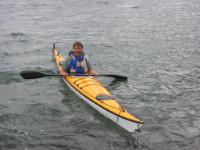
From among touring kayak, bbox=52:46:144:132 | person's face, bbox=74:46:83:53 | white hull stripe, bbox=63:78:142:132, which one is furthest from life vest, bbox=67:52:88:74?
white hull stripe, bbox=63:78:142:132

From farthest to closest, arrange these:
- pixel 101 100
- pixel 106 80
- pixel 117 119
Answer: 1. pixel 106 80
2. pixel 101 100
3. pixel 117 119

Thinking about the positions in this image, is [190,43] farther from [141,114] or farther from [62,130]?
[62,130]

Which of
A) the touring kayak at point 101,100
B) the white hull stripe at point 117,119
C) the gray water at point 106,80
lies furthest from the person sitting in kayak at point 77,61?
the white hull stripe at point 117,119

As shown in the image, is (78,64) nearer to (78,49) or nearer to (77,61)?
(77,61)

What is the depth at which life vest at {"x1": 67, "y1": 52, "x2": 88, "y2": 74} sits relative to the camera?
12.1 meters

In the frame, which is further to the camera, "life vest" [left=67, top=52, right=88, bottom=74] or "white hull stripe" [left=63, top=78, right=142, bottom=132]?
"life vest" [left=67, top=52, right=88, bottom=74]

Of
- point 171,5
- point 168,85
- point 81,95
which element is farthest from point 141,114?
point 171,5

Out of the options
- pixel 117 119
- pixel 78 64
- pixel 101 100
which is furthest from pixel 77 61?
pixel 117 119

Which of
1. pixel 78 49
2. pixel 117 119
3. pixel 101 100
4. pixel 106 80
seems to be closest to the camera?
pixel 117 119

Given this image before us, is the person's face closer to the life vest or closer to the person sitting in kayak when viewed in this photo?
the person sitting in kayak

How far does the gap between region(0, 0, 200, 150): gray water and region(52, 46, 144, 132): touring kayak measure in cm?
36

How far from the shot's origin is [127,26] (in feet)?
77.8

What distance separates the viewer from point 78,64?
1211 centimetres

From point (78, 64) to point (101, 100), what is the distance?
8.42 ft
